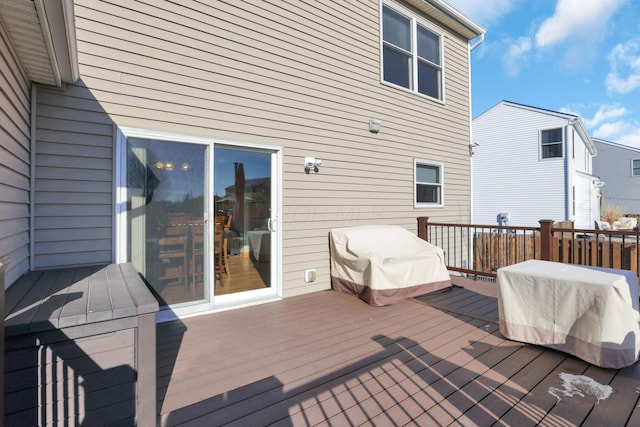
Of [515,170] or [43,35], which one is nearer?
[43,35]

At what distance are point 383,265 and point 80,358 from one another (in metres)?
2.82

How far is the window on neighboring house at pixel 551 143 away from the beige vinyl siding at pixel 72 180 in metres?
14.2

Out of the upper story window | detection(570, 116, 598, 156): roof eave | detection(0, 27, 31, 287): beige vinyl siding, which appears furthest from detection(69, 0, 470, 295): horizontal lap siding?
detection(570, 116, 598, 156): roof eave

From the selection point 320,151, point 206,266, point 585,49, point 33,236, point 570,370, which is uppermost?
point 585,49

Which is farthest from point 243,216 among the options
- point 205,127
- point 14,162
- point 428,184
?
point 428,184

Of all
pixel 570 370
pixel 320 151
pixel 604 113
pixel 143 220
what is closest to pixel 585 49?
pixel 604 113

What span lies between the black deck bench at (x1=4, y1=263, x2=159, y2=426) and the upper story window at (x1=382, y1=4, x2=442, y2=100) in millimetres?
5031

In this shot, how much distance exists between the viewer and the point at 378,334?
2889mm

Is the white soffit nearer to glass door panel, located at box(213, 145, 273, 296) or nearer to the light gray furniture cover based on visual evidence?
glass door panel, located at box(213, 145, 273, 296)

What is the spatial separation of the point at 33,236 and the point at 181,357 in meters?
1.55

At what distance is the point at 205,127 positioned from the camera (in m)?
3.44

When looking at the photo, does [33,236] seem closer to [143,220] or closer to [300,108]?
[143,220]

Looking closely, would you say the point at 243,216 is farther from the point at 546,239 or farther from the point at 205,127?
the point at 546,239

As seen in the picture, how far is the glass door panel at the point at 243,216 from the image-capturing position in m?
3.68
